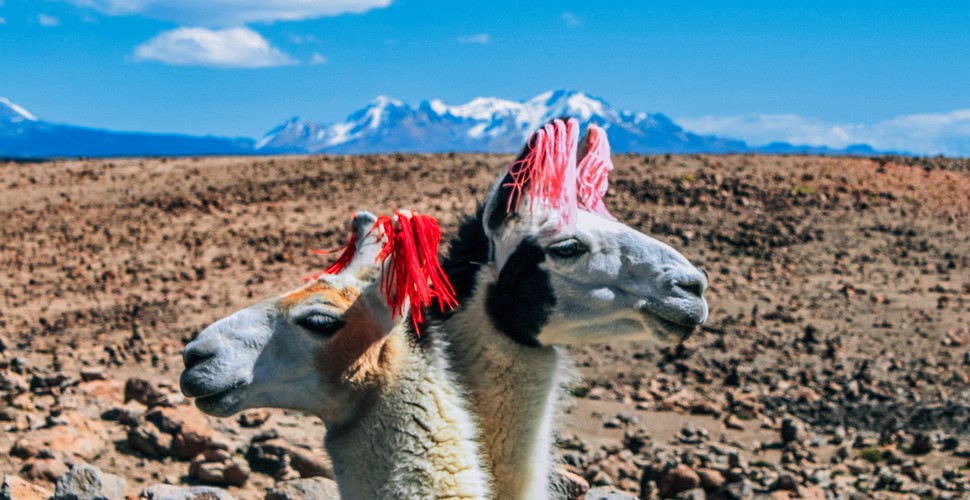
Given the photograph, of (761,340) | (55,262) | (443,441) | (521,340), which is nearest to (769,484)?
(521,340)

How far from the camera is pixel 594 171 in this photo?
621 centimetres

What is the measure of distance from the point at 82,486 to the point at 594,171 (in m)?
3.87

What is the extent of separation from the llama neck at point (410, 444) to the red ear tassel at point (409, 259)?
12.6 inches

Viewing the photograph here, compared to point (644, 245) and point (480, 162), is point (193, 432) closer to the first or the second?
point (644, 245)

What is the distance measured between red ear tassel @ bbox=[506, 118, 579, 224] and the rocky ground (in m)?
2.64

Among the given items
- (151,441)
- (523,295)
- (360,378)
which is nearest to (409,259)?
(360,378)

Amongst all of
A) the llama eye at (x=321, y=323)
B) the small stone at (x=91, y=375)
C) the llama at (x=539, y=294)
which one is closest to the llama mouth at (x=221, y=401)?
the llama eye at (x=321, y=323)

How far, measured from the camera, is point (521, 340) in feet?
18.9

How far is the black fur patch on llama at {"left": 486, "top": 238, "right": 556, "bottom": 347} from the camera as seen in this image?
5539 mm

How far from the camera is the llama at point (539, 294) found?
5.45 meters

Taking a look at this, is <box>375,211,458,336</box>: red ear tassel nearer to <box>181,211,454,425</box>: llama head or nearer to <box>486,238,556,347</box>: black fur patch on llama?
<box>181,211,454,425</box>: llama head

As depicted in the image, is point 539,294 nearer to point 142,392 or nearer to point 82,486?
point 82,486

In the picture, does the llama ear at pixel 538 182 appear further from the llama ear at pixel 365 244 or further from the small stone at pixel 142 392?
the small stone at pixel 142 392

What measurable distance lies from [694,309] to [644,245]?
1.44 ft
